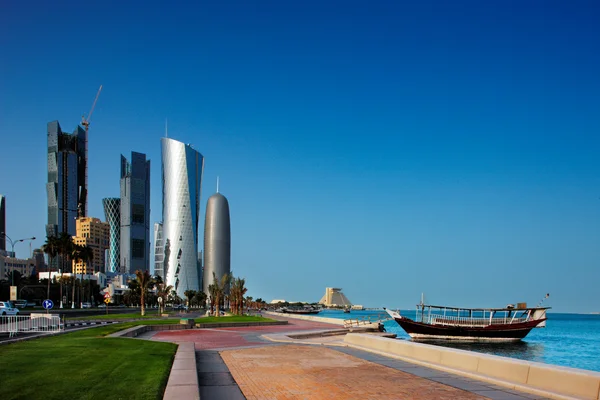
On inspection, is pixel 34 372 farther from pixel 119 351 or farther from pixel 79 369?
pixel 119 351

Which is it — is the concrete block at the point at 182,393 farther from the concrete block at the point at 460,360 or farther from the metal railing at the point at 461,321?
the metal railing at the point at 461,321

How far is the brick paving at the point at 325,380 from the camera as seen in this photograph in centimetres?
1146

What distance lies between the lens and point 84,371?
12.9 metres

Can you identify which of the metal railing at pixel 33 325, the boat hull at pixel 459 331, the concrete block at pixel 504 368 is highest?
the concrete block at pixel 504 368

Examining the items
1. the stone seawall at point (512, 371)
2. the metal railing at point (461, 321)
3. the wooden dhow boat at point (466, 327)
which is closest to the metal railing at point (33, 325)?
the stone seawall at point (512, 371)

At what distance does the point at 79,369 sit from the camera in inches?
523

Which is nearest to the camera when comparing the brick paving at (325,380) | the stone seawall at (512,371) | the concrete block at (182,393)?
the concrete block at (182,393)

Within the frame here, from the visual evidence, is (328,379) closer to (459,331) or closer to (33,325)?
(33,325)

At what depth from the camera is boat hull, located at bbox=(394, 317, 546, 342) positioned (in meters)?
62.0

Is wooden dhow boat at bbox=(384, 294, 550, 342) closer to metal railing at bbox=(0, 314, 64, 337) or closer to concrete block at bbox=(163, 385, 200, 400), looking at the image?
metal railing at bbox=(0, 314, 64, 337)

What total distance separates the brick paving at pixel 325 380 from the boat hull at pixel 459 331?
45.7 meters

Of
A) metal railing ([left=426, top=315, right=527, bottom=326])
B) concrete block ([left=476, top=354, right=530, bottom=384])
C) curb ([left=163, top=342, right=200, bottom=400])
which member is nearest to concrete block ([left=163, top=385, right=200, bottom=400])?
curb ([left=163, top=342, right=200, bottom=400])

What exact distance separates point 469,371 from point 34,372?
11.0m

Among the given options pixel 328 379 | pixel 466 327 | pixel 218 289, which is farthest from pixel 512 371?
pixel 218 289
